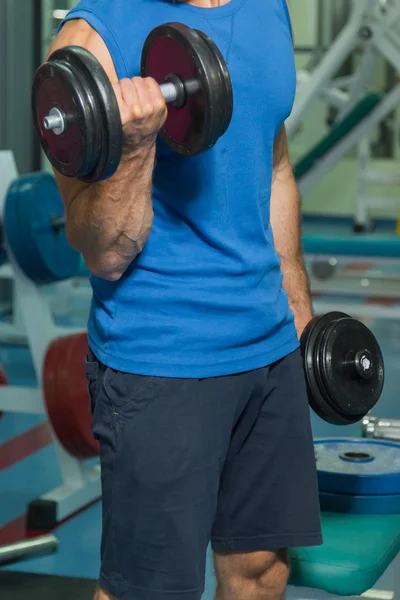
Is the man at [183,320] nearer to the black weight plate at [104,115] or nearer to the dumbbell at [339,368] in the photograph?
the black weight plate at [104,115]

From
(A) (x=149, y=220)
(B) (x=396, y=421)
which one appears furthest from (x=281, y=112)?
(B) (x=396, y=421)

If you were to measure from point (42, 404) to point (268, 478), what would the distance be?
161 cm

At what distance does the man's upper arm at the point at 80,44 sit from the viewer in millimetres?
1144

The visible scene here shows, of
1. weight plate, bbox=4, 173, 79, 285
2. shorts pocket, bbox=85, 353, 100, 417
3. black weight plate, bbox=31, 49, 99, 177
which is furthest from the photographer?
weight plate, bbox=4, 173, 79, 285

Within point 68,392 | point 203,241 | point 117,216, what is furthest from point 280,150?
point 68,392

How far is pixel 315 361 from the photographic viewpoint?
1.43 metres

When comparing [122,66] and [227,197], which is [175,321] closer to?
[227,197]

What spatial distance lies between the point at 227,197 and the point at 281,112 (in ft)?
0.51

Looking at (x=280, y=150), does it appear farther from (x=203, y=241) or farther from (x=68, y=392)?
(x=68, y=392)

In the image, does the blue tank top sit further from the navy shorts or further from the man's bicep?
the man's bicep

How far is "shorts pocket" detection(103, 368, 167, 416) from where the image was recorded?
3.88ft

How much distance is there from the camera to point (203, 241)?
3.95ft

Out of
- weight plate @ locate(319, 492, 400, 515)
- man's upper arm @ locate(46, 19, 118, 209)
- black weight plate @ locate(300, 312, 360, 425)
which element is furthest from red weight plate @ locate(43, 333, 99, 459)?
man's upper arm @ locate(46, 19, 118, 209)

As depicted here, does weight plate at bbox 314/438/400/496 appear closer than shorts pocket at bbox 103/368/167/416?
No
